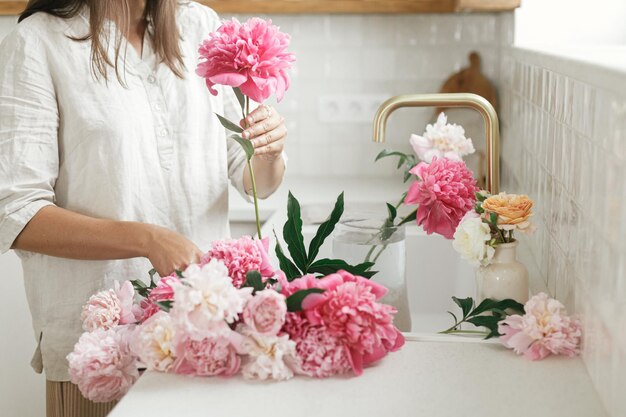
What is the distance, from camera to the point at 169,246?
1212mm

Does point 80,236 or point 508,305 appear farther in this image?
point 80,236

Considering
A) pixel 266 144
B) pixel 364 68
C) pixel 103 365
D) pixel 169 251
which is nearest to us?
pixel 103 365

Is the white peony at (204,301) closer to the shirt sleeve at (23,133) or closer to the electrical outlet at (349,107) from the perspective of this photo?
the shirt sleeve at (23,133)

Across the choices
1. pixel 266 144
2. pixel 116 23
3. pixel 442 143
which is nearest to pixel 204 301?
pixel 266 144

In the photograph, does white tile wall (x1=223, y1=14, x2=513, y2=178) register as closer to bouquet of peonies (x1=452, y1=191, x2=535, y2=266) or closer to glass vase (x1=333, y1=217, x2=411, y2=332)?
glass vase (x1=333, y1=217, x2=411, y2=332)

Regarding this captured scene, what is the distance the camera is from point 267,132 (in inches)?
53.5

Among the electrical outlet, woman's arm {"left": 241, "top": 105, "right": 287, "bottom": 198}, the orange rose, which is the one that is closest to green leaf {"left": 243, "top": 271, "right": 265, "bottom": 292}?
woman's arm {"left": 241, "top": 105, "right": 287, "bottom": 198}

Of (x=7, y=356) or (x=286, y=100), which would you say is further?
(x=286, y=100)

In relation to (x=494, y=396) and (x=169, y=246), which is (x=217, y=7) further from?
(x=494, y=396)

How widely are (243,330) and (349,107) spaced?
5.88 ft

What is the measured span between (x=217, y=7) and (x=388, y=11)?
0.48 meters

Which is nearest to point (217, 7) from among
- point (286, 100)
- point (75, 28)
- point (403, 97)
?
point (286, 100)

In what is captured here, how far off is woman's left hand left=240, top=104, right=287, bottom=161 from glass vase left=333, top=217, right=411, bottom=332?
0.19 metres

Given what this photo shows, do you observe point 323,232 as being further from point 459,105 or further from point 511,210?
point 459,105
